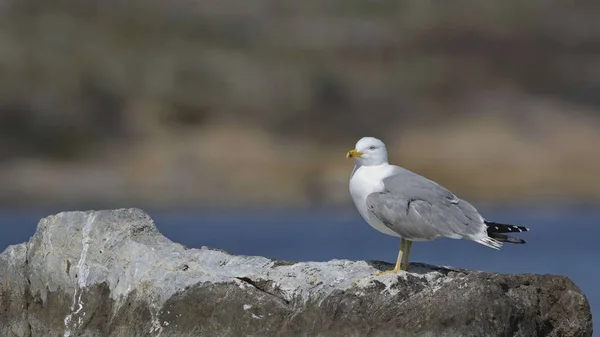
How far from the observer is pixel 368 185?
28.8 ft

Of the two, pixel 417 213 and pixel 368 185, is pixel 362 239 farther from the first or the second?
pixel 417 213

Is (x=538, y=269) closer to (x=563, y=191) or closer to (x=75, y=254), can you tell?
(x=75, y=254)

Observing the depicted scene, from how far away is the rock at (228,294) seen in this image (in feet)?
26.3

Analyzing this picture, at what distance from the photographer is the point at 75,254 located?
8.97m

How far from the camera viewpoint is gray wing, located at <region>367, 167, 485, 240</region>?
8.48 metres

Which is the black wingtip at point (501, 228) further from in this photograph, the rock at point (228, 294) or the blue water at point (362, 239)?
the blue water at point (362, 239)

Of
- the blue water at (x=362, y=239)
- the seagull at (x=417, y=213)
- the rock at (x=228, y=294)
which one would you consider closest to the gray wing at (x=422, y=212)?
the seagull at (x=417, y=213)

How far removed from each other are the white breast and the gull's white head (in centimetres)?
3

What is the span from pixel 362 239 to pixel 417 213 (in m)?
17.5

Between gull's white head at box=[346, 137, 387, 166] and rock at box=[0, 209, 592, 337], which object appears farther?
gull's white head at box=[346, 137, 387, 166]

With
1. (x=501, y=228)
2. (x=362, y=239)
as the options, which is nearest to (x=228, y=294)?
(x=501, y=228)

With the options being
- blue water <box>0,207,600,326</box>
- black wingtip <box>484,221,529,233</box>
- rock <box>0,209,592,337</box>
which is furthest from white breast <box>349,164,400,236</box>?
blue water <box>0,207,600,326</box>

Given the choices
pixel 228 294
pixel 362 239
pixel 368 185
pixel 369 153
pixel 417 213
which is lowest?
pixel 228 294

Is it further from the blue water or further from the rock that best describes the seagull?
the blue water
